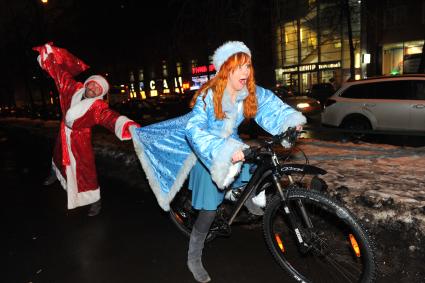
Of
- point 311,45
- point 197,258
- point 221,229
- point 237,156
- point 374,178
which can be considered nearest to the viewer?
point 237,156

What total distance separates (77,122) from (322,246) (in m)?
3.59

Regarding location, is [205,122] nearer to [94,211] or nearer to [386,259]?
[386,259]

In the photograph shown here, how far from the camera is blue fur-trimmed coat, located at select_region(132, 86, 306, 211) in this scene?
2766 millimetres

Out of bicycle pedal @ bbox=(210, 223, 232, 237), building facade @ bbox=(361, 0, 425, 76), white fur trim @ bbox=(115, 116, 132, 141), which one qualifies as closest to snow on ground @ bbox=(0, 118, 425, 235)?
bicycle pedal @ bbox=(210, 223, 232, 237)

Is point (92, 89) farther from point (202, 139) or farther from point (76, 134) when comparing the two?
point (202, 139)

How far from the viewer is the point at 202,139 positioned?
2.80 m

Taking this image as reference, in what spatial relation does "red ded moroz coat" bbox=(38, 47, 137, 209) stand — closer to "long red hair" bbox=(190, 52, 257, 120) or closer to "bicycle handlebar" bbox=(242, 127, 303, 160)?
"long red hair" bbox=(190, 52, 257, 120)

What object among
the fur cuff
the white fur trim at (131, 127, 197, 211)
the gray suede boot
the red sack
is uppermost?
the red sack

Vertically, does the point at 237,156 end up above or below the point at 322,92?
above

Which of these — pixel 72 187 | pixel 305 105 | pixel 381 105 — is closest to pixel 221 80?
pixel 72 187

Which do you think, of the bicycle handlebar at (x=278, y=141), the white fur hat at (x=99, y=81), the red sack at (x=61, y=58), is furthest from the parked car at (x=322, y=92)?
the bicycle handlebar at (x=278, y=141)

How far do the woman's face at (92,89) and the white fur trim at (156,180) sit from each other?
121 cm

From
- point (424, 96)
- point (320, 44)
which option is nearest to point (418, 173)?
point (424, 96)

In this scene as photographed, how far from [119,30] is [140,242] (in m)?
25.7
